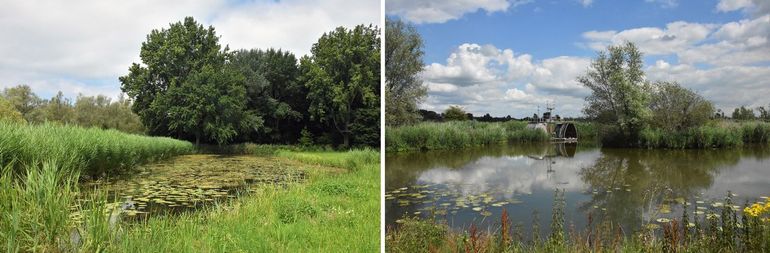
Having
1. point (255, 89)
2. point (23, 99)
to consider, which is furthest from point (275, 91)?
point (23, 99)

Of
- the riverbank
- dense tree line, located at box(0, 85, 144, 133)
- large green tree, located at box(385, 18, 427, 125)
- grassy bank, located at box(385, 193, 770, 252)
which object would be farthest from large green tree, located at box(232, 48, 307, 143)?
grassy bank, located at box(385, 193, 770, 252)

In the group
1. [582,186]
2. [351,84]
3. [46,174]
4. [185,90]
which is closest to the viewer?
[46,174]

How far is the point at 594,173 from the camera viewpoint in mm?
5031

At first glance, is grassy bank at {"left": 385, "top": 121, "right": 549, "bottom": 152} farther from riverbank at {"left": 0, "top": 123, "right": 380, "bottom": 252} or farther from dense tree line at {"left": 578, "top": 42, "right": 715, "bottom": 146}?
dense tree line at {"left": 578, "top": 42, "right": 715, "bottom": 146}

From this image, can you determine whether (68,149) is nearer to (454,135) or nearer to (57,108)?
(454,135)

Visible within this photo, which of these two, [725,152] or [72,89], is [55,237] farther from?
[72,89]

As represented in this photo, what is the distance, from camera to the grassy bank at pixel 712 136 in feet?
10.3

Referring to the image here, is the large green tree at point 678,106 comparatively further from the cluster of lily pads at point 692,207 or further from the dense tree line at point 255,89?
the dense tree line at point 255,89

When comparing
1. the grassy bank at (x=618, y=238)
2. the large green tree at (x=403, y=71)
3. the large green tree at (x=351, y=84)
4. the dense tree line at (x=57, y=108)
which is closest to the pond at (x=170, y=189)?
the dense tree line at (x=57, y=108)

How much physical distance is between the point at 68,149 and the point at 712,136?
6715mm

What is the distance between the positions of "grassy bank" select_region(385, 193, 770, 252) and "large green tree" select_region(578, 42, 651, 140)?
2005 mm

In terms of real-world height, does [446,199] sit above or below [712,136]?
below

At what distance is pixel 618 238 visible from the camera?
A: 274 cm

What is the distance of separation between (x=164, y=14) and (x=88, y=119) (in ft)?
52.8
